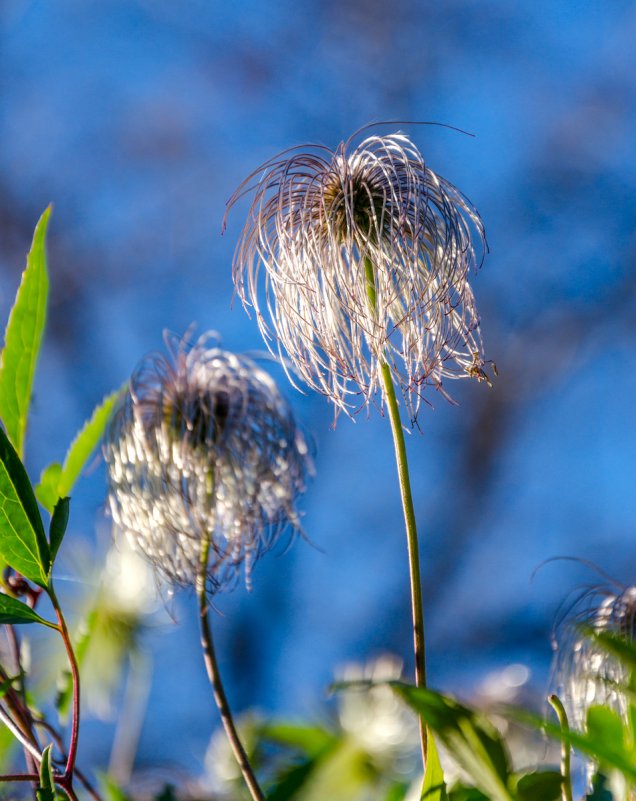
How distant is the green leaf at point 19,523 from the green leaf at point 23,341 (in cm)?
9

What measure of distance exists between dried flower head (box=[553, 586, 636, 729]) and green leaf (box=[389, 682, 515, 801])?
0.87 ft

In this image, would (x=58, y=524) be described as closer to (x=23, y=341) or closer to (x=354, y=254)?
(x=23, y=341)

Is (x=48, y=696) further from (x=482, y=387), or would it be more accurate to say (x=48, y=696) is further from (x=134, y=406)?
(x=482, y=387)

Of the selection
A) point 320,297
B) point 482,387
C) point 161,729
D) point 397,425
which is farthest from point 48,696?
point 161,729

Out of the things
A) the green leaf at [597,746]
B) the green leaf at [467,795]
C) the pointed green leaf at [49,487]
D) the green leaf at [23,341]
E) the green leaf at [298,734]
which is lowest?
the green leaf at [597,746]

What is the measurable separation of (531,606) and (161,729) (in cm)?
156

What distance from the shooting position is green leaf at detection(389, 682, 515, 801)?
0.30 meters

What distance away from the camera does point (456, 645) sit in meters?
3.88

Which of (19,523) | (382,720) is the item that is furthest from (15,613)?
(382,720)

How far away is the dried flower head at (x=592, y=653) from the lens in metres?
0.58

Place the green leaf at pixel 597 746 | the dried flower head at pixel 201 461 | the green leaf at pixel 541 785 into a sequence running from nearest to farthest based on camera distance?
the green leaf at pixel 597 746 < the green leaf at pixel 541 785 < the dried flower head at pixel 201 461

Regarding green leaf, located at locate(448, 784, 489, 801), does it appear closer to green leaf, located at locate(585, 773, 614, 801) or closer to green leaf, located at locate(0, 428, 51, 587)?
green leaf, located at locate(585, 773, 614, 801)

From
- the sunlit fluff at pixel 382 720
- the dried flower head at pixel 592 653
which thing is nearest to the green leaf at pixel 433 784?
the dried flower head at pixel 592 653

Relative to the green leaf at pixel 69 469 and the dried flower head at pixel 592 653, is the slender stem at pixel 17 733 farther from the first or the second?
the dried flower head at pixel 592 653
